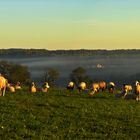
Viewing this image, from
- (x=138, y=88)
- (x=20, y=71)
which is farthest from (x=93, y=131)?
(x=20, y=71)

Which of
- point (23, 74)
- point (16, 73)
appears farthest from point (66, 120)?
point (23, 74)

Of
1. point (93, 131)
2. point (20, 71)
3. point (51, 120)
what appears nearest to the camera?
point (93, 131)

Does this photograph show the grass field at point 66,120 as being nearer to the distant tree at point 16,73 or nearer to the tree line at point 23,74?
the tree line at point 23,74

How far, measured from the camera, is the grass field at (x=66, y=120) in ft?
73.9

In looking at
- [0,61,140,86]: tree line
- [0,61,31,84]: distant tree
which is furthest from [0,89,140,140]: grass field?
[0,61,31,84]: distant tree

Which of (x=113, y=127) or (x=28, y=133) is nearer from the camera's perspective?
(x=28, y=133)

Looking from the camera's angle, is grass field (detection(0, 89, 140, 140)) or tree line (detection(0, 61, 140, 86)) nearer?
grass field (detection(0, 89, 140, 140))

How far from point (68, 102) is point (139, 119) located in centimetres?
792

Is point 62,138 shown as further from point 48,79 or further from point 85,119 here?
point 48,79

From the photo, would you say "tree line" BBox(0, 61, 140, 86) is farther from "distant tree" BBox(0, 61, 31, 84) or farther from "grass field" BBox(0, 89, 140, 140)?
"grass field" BBox(0, 89, 140, 140)

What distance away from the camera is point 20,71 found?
12100 cm

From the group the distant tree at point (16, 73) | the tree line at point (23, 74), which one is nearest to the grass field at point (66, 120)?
the tree line at point (23, 74)

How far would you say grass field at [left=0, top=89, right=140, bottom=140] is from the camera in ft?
73.9

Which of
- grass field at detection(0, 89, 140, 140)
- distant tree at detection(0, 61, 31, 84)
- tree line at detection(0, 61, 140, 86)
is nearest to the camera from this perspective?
grass field at detection(0, 89, 140, 140)
